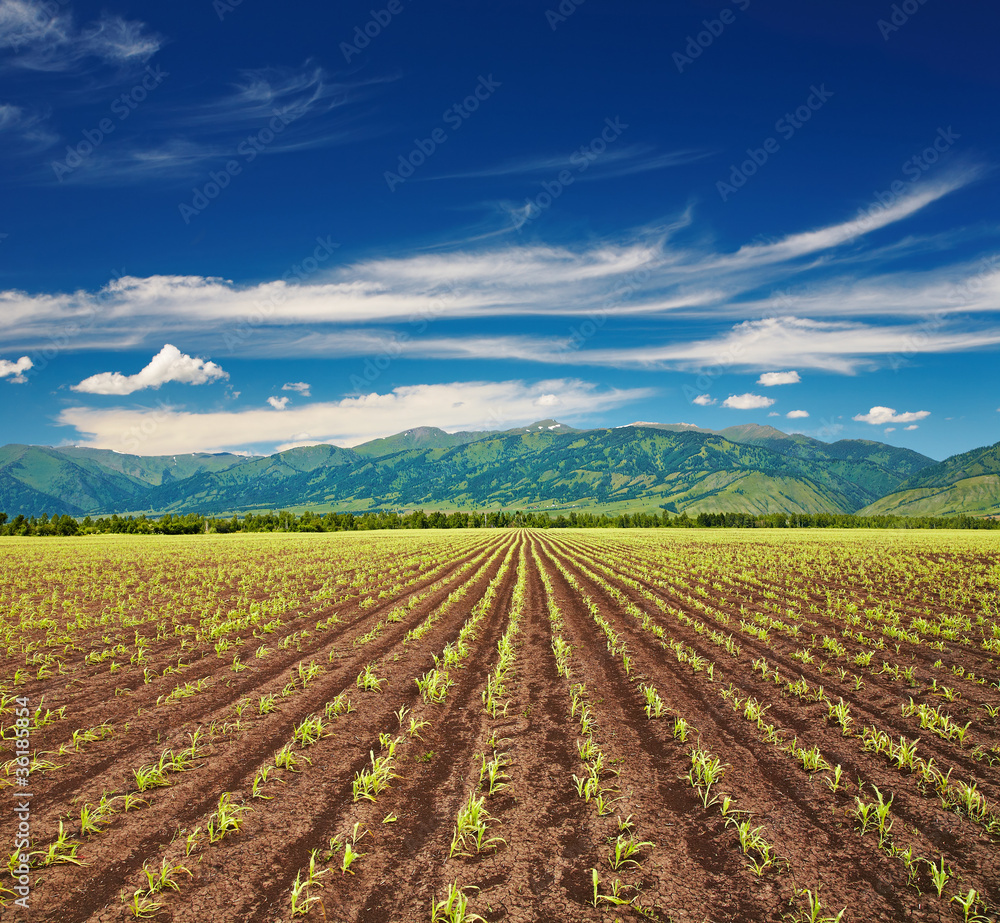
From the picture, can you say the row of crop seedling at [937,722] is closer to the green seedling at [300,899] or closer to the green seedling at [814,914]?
the green seedling at [814,914]

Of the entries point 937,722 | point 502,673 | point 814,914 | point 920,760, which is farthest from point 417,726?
point 937,722

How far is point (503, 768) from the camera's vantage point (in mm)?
9852

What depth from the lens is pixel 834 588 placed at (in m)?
31.2

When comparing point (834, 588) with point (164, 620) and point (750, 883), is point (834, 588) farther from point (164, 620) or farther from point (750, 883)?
point (164, 620)

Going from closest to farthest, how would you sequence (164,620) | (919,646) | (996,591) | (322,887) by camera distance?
(322,887) → (919,646) → (164,620) → (996,591)

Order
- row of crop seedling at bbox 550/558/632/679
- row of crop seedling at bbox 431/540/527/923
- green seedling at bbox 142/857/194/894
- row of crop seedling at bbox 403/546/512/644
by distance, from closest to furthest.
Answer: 1. row of crop seedling at bbox 431/540/527/923
2. green seedling at bbox 142/857/194/894
3. row of crop seedling at bbox 550/558/632/679
4. row of crop seedling at bbox 403/546/512/644

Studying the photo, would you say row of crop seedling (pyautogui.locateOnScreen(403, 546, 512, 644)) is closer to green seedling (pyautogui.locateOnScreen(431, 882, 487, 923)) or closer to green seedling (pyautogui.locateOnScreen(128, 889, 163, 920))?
green seedling (pyautogui.locateOnScreen(128, 889, 163, 920))

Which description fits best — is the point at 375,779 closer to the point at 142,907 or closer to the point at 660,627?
the point at 142,907

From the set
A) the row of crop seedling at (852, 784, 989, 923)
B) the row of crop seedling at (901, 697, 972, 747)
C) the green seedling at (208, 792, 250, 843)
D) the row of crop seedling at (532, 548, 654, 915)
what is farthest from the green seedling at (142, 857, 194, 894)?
the row of crop seedling at (901, 697, 972, 747)

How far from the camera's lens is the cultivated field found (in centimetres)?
649

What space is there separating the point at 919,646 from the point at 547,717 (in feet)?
50.6

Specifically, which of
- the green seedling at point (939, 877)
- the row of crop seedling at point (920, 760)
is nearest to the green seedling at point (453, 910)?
the green seedling at point (939, 877)

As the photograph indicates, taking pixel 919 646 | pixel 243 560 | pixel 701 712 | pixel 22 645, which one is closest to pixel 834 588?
pixel 919 646

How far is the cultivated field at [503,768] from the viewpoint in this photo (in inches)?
256
